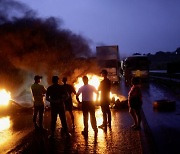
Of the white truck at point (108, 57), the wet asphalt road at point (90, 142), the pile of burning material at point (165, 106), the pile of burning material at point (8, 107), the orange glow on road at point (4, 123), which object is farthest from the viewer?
the white truck at point (108, 57)

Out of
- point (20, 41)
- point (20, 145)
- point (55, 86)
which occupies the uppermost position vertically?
point (20, 41)

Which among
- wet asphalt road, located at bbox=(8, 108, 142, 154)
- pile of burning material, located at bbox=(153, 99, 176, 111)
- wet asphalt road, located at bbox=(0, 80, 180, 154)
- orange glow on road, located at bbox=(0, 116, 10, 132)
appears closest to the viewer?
wet asphalt road, located at bbox=(8, 108, 142, 154)

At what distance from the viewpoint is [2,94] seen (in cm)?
1928

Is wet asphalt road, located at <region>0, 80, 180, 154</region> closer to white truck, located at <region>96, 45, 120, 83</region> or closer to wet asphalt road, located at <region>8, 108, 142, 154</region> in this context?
wet asphalt road, located at <region>8, 108, 142, 154</region>

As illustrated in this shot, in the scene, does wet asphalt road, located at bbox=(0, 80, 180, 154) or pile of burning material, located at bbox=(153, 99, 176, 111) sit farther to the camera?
pile of burning material, located at bbox=(153, 99, 176, 111)

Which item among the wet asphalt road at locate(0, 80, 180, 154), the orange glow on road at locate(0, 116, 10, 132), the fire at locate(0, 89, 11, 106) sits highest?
the fire at locate(0, 89, 11, 106)

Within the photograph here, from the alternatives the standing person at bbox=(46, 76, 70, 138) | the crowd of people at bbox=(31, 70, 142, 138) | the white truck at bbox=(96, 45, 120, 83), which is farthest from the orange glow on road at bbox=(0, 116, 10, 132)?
the white truck at bbox=(96, 45, 120, 83)

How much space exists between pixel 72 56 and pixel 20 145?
23.5 metres

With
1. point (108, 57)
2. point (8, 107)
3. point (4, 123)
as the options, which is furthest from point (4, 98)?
point (108, 57)

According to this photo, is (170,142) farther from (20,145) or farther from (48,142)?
(20,145)

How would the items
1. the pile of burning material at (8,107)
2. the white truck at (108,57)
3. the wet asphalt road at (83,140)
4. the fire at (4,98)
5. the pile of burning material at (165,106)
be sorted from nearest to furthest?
the wet asphalt road at (83,140), the pile of burning material at (165,106), the pile of burning material at (8,107), the fire at (4,98), the white truck at (108,57)

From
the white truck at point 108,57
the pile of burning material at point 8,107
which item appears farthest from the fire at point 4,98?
the white truck at point 108,57

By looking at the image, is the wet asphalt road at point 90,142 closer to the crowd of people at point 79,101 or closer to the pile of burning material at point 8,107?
the crowd of people at point 79,101

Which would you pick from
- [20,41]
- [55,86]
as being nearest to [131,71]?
[20,41]
